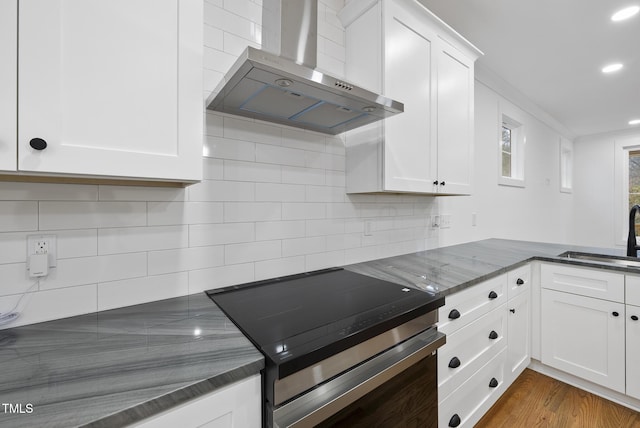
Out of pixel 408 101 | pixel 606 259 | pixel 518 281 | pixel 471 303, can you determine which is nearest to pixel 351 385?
pixel 471 303

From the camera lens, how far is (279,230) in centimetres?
147

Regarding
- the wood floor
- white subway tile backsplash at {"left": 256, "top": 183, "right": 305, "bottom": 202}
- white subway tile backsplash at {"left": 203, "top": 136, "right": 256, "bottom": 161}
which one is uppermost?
white subway tile backsplash at {"left": 203, "top": 136, "right": 256, "bottom": 161}

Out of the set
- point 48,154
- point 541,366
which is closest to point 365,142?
point 48,154

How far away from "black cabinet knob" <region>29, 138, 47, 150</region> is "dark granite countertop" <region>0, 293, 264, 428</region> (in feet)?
1.75

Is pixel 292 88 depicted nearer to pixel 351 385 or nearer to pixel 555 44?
pixel 351 385

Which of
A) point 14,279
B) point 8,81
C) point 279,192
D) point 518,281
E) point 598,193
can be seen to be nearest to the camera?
point 8,81

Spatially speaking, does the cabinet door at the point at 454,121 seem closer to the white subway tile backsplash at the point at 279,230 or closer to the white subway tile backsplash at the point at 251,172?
the white subway tile backsplash at the point at 279,230

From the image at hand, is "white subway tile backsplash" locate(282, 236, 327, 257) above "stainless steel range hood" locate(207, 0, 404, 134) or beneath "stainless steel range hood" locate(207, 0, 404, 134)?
beneath

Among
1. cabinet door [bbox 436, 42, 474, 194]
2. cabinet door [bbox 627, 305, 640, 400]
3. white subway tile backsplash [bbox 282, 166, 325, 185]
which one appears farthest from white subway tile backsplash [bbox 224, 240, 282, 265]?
cabinet door [bbox 627, 305, 640, 400]

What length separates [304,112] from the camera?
1.32 meters

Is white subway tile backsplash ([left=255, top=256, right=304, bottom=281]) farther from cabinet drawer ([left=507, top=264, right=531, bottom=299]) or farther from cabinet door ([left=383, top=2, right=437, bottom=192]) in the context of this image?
cabinet drawer ([left=507, top=264, right=531, bottom=299])

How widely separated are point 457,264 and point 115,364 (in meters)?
1.79

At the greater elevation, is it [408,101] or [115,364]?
[408,101]

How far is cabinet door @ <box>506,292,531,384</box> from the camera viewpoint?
1891mm
